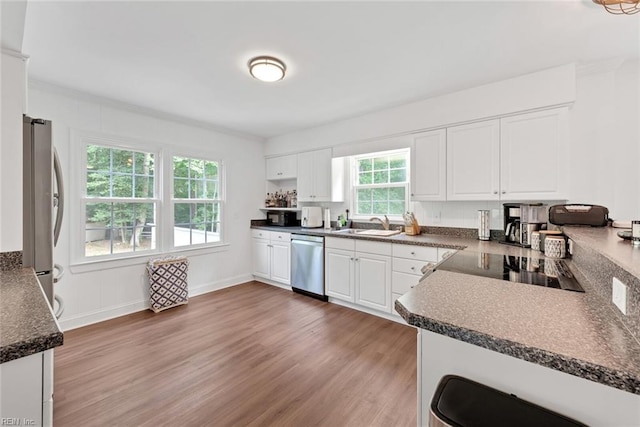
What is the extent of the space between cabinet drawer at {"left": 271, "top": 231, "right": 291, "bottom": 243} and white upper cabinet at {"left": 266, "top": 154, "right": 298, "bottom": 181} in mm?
979

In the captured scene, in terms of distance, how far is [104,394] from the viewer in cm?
181

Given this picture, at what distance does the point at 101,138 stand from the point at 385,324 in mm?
3713

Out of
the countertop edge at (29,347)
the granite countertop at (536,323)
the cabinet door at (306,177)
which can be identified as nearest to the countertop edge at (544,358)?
the granite countertop at (536,323)

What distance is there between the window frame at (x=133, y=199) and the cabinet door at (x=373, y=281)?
2.21 metres

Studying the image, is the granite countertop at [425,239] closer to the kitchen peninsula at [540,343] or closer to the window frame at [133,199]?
the kitchen peninsula at [540,343]

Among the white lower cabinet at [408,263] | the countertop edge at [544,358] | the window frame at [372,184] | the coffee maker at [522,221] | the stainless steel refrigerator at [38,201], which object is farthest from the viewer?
the window frame at [372,184]

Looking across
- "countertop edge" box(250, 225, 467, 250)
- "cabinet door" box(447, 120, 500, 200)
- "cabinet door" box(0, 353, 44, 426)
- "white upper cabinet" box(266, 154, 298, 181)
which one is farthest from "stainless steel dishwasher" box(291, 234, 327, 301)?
"cabinet door" box(0, 353, 44, 426)

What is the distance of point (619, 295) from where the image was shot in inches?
33.0

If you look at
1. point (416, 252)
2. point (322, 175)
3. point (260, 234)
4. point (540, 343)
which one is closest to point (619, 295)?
point (540, 343)

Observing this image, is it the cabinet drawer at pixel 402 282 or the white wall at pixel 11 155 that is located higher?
the white wall at pixel 11 155

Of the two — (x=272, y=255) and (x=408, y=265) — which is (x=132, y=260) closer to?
(x=272, y=255)

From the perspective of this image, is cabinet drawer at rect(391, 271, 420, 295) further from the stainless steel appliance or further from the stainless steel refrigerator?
the stainless steel refrigerator

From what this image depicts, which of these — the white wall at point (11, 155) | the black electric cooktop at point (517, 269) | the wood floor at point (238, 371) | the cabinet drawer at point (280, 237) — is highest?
the white wall at point (11, 155)

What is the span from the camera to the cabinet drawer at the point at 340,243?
3.29 meters
